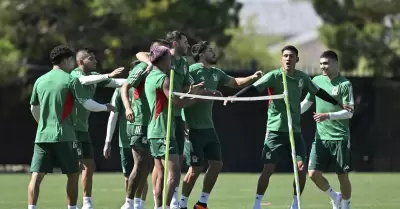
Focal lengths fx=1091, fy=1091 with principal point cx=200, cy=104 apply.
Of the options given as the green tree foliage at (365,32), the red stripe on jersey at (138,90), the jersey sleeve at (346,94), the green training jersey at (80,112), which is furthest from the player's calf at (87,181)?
the green tree foliage at (365,32)

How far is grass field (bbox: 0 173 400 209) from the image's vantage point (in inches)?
694

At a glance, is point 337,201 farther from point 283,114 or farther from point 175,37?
point 175,37

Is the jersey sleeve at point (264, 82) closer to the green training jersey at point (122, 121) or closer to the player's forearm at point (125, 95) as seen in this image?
the player's forearm at point (125, 95)

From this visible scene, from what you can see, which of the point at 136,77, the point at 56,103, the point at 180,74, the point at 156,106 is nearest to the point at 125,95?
the point at 136,77

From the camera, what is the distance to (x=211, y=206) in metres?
17.2

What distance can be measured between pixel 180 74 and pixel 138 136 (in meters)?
1.29

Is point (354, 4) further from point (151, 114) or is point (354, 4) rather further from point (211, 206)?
point (151, 114)

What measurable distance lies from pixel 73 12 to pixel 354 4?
9307 mm

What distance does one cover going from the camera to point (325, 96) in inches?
604

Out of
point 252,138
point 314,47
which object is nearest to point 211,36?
point 252,138

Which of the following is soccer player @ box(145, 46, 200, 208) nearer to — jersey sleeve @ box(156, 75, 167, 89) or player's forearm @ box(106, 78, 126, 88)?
jersey sleeve @ box(156, 75, 167, 89)

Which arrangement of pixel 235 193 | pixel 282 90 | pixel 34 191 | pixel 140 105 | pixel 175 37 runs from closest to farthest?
1. pixel 34 191
2. pixel 175 37
3. pixel 140 105
4. pixel 282 90
5. pixel 235 193

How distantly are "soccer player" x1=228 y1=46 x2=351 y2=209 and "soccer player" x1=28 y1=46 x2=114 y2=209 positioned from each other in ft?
9.14

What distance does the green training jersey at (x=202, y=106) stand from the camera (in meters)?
15.7
